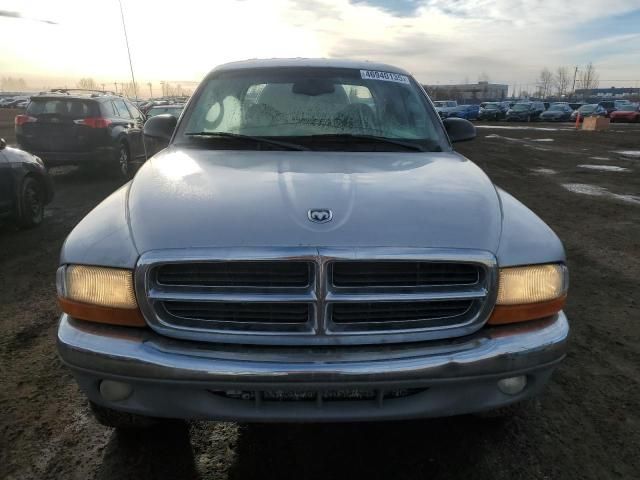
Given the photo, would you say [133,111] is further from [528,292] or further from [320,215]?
[528,292]

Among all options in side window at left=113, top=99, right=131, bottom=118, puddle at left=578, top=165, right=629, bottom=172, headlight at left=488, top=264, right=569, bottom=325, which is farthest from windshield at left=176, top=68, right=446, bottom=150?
puddle at left=578, top=165, right=629, bottom=172

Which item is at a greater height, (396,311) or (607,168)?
(396,311)

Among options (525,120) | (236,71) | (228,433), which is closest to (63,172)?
(236,71)

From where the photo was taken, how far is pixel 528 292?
219cm

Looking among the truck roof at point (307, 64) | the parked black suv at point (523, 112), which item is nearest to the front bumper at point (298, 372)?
the truck roof at point (307, 64)

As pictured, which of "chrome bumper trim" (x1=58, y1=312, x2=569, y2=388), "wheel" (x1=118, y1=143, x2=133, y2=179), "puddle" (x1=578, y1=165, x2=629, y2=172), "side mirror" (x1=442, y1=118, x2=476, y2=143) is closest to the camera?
"chrome bumper trim" (x1=58, y1=312, x2=569, y2=388)

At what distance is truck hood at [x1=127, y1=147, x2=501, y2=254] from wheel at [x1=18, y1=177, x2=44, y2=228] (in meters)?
4.83

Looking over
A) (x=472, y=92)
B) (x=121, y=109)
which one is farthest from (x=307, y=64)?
(x=472, y=92)

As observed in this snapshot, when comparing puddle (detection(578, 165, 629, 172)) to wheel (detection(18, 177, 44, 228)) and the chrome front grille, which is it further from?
the chrome front grille

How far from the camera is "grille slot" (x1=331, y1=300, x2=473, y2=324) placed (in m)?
2.10

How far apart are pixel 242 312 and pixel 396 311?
2.00 ft

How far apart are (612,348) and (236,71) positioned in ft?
10.8

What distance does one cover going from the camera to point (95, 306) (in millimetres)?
2133

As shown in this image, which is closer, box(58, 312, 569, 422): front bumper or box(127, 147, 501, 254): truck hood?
box(58, 312, 569, 422): front bumper
